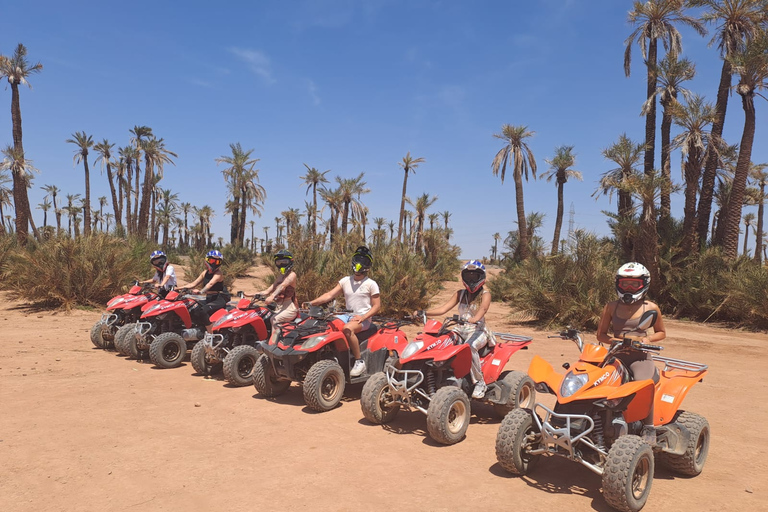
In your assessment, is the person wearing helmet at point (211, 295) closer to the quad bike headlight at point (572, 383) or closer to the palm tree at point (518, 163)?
the quad bike headlight at point (572, 383)

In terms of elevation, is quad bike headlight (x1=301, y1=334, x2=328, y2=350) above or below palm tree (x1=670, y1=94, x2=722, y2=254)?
below

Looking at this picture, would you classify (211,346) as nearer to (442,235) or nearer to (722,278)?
(722,278)

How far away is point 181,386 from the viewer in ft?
24.4

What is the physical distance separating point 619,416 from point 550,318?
1219 centimetres

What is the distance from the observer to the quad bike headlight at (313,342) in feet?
20.6

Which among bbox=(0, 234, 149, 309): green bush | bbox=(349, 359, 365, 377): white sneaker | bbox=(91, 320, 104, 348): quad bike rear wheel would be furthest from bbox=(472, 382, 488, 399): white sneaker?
bbox=(0, 234, 149, 309): green bush

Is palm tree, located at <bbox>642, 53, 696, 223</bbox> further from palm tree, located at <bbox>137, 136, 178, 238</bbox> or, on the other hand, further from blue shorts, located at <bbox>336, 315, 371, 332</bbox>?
palm tree, located at <bbox>137, 136, 178, 238</bbox>

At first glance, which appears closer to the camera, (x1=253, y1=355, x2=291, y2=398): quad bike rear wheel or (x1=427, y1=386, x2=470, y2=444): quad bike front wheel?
(x1=427, y1=386, x2=470, y2=444): quad bike front wheel

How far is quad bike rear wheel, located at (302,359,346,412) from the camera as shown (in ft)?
20.1

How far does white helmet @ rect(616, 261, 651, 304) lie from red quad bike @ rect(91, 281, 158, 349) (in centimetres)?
787

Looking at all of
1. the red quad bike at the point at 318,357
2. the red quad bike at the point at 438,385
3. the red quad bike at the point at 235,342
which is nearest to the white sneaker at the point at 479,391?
the red quad bike at the point at 438,385

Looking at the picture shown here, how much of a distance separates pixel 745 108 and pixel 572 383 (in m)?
20.5

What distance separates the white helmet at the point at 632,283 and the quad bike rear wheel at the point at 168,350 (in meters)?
6.92

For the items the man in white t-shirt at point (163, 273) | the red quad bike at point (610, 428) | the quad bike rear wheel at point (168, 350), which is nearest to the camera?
the red quad bike at point (610, 428)
